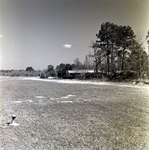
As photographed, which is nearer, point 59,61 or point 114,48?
point 59,61

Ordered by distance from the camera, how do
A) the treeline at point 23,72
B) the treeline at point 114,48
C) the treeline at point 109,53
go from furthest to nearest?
the treeline at point 114,48
the treeline at point 109,53
the treeline at point 23,72

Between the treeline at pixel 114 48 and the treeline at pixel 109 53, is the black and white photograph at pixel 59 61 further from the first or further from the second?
the treeline at pixel 114 48

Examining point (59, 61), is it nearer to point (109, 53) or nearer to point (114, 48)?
point (109, 53)

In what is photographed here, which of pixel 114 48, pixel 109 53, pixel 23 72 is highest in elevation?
pixel 114 48

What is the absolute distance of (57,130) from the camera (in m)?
1.88

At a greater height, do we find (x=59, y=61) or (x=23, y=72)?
(x=59, y=61)

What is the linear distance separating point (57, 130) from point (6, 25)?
5.58 ft

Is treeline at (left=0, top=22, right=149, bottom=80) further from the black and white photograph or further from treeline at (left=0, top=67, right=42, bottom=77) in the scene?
the black and white photograph

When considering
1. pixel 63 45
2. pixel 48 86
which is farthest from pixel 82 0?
pixel 48 86

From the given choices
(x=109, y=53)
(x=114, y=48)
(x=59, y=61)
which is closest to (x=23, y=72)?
(x=59, y=61)

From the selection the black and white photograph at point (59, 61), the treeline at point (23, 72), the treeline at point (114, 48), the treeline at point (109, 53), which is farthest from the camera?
the treeline at point (114, 48)

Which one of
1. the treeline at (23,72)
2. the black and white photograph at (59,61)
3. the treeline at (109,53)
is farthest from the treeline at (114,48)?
the treeline at (23,72)

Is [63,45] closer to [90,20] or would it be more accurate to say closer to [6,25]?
[90,20]

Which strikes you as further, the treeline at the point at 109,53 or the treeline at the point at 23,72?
the treeline at the point at 109,53
